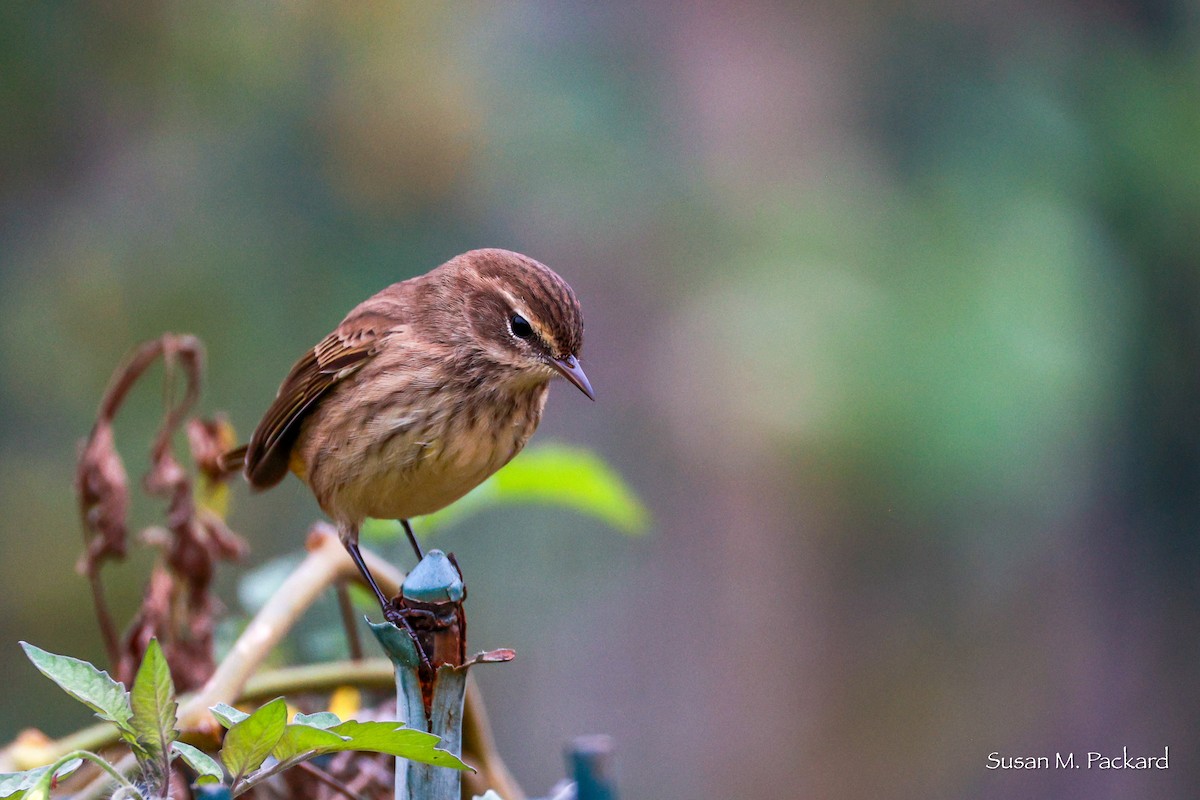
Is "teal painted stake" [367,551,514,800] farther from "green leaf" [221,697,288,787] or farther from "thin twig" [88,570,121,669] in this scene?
"thin twig" [88,570,121,669]

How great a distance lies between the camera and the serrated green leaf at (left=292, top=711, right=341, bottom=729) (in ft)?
3.51

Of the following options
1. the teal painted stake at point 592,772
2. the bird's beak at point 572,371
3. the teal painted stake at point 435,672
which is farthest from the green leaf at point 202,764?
the bird's beak at point 572,371

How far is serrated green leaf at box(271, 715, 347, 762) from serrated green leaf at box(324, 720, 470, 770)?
0.01 metres

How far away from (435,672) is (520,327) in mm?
1507

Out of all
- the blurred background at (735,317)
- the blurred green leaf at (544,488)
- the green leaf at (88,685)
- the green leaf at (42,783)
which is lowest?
the green leaf at (42,783)

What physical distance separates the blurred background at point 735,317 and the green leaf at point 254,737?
13.9ft

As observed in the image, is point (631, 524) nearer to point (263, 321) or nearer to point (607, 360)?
point (263, 321)

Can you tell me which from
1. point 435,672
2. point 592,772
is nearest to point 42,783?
point 435,672

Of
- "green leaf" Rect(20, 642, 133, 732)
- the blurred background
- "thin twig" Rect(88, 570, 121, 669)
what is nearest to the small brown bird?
"thin twig" Rect(88, 570, 121, 669)

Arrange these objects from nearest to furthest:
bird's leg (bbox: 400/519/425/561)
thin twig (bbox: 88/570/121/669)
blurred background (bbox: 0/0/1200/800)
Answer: thin twig (bbox: 88/570/121/669) < bird's leg (bbox: 400/519/425/561) < blurred background (bbox: 0/0/1200/800)

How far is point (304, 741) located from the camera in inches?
42.1

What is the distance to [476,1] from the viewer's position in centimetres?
600

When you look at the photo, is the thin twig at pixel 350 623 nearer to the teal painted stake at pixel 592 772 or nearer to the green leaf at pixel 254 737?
the teal painted stake at pixel 592 772

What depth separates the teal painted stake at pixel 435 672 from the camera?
4.16ft
